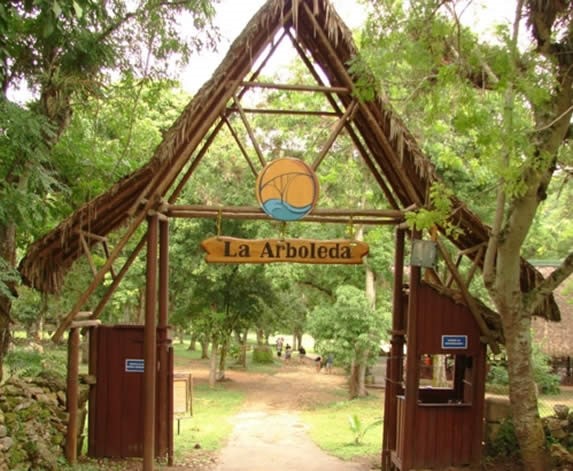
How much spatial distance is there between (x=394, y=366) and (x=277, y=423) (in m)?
8.22

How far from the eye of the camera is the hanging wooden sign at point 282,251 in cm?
805

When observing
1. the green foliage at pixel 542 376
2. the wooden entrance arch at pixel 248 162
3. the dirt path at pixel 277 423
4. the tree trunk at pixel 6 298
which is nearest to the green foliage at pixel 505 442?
the wooden entrance arch at pixel 248 162

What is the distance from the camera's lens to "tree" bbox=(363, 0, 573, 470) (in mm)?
6055

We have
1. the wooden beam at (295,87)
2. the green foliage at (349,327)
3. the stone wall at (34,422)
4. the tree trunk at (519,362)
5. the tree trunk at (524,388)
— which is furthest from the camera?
the green foliage at (349,327)

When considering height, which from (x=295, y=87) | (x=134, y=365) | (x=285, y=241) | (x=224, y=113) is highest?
(x=295, y=87)

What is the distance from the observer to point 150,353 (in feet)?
26.7

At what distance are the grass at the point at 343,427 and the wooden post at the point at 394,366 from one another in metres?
1.79

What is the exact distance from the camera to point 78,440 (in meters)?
9.15

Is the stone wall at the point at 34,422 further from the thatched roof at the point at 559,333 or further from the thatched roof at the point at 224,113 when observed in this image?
the thatched roof at the point at 559,333

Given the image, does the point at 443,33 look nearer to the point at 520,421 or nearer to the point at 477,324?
the point at 477,324

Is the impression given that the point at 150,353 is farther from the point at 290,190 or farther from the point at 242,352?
the point at 242,352

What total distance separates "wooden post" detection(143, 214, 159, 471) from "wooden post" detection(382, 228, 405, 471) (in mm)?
3712

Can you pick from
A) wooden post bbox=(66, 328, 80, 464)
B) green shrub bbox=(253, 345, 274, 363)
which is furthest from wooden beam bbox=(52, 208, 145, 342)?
green shrub bbox=(253, 345, 274, 363)

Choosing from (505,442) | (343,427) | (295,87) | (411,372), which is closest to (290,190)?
(295,87)
